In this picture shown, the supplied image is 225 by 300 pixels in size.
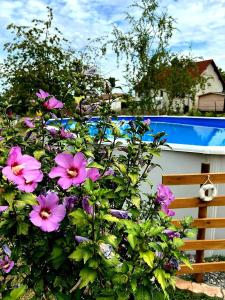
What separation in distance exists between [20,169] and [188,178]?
255 centimetres

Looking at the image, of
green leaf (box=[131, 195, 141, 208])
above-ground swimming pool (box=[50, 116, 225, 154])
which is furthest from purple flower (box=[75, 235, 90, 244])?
above-ground swimming pool (box=[50, 116, 225, 154])

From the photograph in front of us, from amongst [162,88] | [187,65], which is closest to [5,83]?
[162,88]

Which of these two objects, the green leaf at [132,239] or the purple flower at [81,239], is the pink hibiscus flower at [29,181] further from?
the green leaf at [132,239]

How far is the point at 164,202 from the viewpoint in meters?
2.00

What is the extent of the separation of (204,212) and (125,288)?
2496mm

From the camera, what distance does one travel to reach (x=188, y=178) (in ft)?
12.4

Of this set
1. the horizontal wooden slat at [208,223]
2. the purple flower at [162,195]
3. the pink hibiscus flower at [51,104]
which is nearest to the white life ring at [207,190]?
the horizontal wooden slat at [208,223]

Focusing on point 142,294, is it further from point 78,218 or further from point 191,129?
point 191,129

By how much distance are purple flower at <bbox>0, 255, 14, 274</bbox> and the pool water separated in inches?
324

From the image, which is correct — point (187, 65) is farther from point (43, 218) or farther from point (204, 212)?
point (43, 218)

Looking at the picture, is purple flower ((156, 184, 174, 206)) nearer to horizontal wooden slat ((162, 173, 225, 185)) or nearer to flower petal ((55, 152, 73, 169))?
flower petal ((55, 152, 73, 169))

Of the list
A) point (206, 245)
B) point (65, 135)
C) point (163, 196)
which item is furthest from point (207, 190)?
point (65, 135)

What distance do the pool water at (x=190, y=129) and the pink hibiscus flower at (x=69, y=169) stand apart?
8.44 meters

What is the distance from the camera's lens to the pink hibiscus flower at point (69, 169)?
1.51 meters
